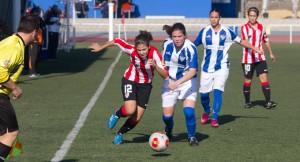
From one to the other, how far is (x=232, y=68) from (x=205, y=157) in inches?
657

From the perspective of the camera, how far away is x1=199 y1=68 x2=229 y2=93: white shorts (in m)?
13.7

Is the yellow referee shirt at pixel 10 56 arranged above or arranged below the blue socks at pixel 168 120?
above

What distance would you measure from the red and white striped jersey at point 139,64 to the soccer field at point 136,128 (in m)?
0.90

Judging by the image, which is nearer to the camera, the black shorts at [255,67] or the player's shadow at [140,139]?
the player's shadow at [140,139]

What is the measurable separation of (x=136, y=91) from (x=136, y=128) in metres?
1.60

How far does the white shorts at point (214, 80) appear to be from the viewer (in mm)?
13695

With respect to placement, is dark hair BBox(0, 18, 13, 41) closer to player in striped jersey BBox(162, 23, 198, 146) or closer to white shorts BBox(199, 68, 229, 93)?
white shorts BBox(199, 68, 229, 93)

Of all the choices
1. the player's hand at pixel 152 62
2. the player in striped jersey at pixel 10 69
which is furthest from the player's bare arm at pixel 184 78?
the player in striped jersey at pixel 10 69

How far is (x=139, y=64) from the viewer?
11.3 m

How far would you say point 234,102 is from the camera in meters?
17.2

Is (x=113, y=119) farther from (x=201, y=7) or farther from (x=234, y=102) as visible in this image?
(x=201, y=7)

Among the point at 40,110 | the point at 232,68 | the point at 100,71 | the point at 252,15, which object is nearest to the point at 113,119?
the point at 40,110

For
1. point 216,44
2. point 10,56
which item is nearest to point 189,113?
point 216,44

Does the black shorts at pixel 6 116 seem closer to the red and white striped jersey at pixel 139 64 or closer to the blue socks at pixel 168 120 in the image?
the red and white striped jersey at pixel 139 64
